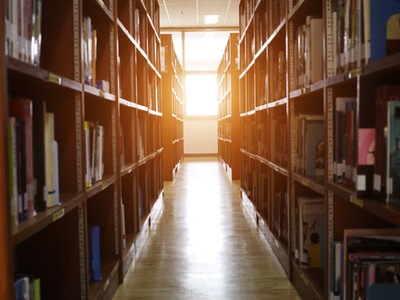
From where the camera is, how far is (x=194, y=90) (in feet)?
43.1

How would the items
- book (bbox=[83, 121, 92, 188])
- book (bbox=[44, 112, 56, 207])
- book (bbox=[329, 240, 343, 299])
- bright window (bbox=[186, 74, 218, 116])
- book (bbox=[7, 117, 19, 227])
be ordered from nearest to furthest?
book (bbox=[7, 117, 19, 227]), book (bbox=[44, 112, 56, 207]), book (bbox=[329, 240, 343, 299]), book (bbox=[83, 121, 92, 188]), bright window (bbox=[186, 74, 218, 116])

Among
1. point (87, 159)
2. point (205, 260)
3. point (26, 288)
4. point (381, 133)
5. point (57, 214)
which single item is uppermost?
point (381, 133)

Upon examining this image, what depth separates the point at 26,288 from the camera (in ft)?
4.49

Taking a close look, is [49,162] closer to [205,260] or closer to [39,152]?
[39,152]

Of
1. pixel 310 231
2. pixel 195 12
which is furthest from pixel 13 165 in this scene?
pixel 195 12

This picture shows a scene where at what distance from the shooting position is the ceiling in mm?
9570

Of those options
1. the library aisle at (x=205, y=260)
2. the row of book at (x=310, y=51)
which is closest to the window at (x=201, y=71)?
the library aisle at (x=205, y=260)

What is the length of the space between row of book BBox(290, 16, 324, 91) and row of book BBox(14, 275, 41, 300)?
150cm

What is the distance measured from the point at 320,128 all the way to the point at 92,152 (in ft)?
3.61

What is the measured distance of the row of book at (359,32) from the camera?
1.46 m

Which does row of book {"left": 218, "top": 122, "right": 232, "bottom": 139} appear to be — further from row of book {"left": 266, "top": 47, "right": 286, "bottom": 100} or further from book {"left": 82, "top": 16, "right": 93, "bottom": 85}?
book {"left": 82, "top": 16, "right": 93, "bottom": 85}

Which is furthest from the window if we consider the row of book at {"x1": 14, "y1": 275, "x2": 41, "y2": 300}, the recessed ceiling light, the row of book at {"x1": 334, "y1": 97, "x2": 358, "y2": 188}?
the row of book at {"x1": 14, "y1": 275, "x2": 41, "y2": 300}

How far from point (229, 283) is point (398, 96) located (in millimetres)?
1538

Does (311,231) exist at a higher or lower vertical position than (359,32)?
lower
